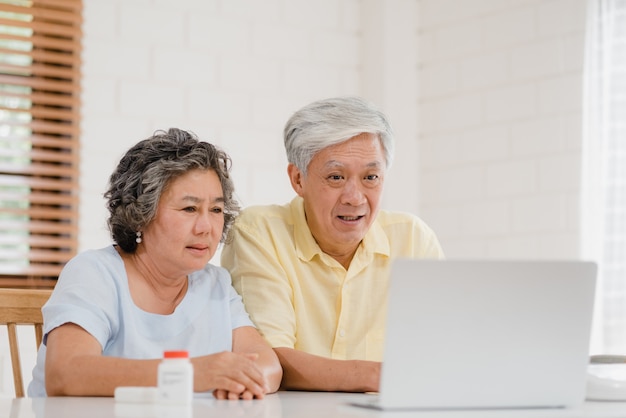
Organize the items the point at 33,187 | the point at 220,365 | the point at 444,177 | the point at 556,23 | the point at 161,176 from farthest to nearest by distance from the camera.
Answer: the point at 444,177 → the point at 556,23 → the point at 33,187 → the point at 161,176 → the point at 220,365

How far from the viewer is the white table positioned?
1501 millimetres

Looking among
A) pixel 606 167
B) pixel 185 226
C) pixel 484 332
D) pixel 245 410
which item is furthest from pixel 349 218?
pixel 606 167

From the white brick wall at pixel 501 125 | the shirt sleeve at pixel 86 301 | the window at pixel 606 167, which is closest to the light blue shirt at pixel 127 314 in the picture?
the shirt sleeve at pixel 86 301

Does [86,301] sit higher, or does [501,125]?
[501,125]

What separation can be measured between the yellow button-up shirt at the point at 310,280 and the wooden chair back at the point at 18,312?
0.47 m

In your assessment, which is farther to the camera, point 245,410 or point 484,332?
point 245,410

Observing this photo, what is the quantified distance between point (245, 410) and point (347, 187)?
91cm

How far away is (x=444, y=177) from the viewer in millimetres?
4316

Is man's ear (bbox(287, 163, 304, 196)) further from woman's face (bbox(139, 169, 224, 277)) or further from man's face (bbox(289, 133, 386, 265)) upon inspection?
woman's face (bbox(139, 169, 224, 277))

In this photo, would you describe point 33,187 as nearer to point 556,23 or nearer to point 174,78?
point 174,78

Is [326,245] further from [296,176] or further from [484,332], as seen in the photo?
[484,332]

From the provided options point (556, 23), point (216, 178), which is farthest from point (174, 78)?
point (216, 178)

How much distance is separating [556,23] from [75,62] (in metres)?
1.86

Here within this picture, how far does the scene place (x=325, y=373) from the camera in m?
2.19
